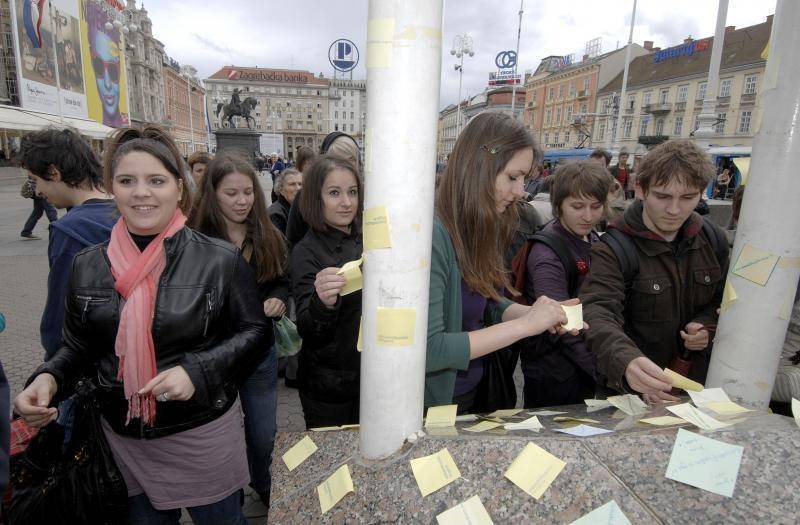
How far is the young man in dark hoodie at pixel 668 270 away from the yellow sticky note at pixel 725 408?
1.91 ft

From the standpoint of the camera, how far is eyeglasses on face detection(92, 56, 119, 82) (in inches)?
1410

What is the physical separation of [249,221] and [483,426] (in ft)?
6.59

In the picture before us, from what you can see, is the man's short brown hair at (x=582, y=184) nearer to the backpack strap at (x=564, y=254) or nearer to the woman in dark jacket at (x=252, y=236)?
the backpack strap at (x=564, y=254)

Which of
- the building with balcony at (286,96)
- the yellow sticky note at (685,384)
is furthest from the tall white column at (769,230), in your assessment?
the building with balcony at (286,96)

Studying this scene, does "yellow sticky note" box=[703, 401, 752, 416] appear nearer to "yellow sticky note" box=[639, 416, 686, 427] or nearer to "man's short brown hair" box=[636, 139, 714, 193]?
"yellow sticky note" box=[639, 416, 686, 427]

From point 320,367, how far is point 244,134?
17198 millimetres

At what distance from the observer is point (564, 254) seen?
236 centimetres

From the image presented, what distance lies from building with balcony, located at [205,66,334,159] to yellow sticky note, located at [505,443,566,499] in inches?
4333

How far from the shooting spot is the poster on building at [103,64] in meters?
34.3

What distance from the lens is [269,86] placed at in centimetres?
10638

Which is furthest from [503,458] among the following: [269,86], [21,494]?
[269,86]

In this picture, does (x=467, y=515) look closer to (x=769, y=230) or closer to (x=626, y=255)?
(x=769, y=230)

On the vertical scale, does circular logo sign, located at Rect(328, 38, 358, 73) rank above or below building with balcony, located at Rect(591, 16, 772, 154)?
below

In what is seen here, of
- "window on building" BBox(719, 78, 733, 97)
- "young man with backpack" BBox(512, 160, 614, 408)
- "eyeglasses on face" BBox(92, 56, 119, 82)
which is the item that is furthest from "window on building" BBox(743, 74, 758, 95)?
"eyeglasses on face" BBox(92, 56, 119, 82)
